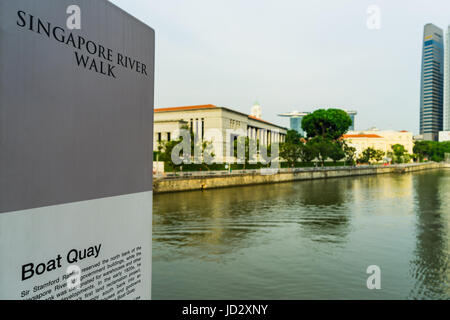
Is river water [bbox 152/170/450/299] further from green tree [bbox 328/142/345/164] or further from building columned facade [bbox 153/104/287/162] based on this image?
building columned facade [bbox 153/104/287/162]

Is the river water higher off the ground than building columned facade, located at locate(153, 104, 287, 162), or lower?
lower

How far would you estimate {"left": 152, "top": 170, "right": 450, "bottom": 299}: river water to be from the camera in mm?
10039

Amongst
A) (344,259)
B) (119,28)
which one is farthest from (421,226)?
(119,28)

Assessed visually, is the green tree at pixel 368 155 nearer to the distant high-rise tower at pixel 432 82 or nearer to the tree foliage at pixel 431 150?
the tree foliage at pixel 431 150

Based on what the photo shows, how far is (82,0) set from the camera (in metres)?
3.21

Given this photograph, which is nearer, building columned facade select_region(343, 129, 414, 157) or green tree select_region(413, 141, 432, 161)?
building columned facade select_region(343, 129, 414, 157)

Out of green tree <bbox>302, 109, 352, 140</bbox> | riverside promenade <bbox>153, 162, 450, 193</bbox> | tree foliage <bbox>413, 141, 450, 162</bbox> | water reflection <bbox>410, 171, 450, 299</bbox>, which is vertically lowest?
water reflection <bbox>410, 171, 450, 299</bbox>

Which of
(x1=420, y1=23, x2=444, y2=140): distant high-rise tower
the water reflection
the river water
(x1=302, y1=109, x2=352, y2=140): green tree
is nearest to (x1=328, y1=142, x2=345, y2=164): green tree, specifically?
(x1=302, y1=109, x2=352, y2=140): green tree

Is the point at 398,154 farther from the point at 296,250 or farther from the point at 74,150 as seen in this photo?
the point at 74,150

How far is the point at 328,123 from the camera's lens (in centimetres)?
7531

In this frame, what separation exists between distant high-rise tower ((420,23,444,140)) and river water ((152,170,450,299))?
144977 millimetres

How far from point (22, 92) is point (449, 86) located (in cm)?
17164

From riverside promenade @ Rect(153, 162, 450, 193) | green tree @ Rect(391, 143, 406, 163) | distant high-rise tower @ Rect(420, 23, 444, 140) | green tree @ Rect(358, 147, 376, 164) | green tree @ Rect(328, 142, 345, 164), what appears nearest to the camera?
riverside promenade @ Rect(153, 162, 450, 193)

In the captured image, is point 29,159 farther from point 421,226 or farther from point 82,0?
point 421,226
